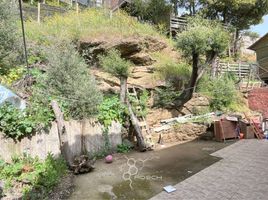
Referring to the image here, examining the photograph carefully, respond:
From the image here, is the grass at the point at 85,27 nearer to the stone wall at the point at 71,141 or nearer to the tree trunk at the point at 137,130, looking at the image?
the tree trunk at the point at 137,130

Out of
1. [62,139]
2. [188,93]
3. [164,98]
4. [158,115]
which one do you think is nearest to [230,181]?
[62,139]

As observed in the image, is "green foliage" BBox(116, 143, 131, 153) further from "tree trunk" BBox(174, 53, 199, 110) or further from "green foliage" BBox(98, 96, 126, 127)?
"tree trunk" BBox(174, 53, 199, 110)

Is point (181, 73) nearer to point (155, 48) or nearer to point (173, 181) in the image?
point (155, 48)

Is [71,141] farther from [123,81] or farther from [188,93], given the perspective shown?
[188,93]

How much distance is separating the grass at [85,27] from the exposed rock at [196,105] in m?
3.93

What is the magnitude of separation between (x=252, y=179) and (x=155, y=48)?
8.65 meters

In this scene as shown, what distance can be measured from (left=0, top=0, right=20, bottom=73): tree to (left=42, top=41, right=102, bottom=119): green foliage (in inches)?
59.5

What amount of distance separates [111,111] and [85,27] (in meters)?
5.93

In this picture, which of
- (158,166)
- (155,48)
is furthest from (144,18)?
(158,166)

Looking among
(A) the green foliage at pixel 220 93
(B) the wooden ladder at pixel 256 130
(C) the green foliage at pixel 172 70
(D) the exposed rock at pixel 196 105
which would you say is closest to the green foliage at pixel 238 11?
(C) the green foliage at pixel 172 70

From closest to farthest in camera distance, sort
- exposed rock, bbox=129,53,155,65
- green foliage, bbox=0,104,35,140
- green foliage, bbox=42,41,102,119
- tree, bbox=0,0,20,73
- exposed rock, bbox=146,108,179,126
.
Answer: green foliage, bbox=0,104,35,140
green foliage, bbox=42,41,102,119
tree, bbox=0,0,20,73
exposed rock, bbox=146,108,179,126
exposed rock, bbox=129,53,155,65

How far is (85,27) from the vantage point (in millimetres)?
12625

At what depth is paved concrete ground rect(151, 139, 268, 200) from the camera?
4.98m

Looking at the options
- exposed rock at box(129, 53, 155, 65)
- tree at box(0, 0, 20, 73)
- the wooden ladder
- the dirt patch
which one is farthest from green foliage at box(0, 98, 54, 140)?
the wooden ladder
